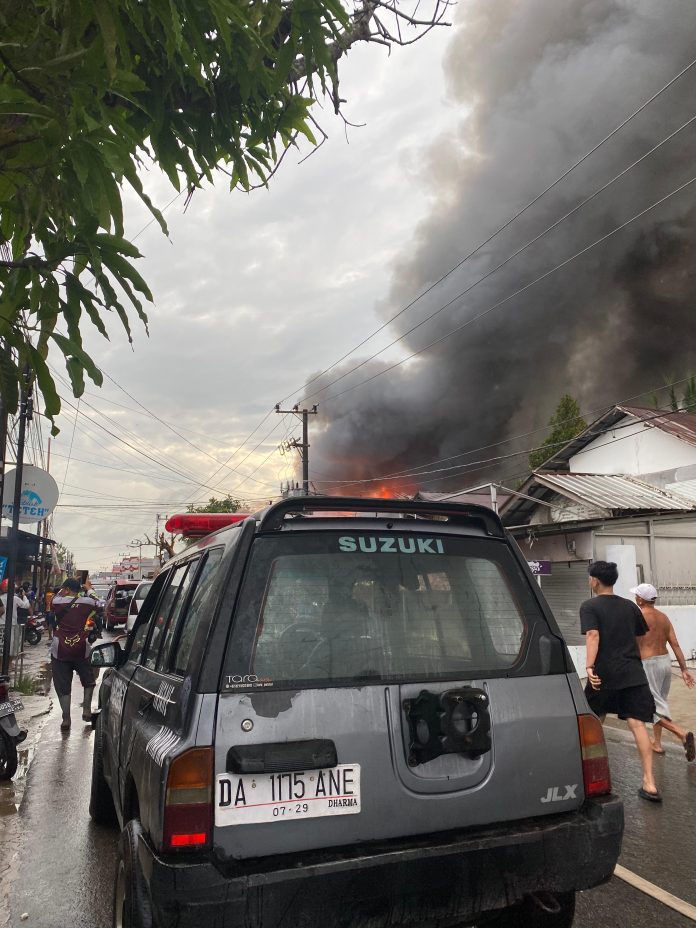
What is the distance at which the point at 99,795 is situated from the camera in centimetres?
521

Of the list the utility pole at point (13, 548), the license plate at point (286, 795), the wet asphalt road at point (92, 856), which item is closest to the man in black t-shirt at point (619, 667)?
the wet asphalt road at point (92, 856)

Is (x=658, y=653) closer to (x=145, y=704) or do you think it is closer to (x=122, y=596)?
(x=145, y=704)

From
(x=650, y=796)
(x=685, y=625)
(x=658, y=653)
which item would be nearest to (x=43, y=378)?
(x=650, y=796)

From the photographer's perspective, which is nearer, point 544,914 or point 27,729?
point 544,914

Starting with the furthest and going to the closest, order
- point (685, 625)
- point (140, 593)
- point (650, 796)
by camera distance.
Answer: point (140, 593)
point (685, 625)
point (650, 796)

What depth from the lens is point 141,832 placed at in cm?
249

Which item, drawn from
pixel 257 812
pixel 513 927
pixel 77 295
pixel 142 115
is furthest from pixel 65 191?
pixel 513 927

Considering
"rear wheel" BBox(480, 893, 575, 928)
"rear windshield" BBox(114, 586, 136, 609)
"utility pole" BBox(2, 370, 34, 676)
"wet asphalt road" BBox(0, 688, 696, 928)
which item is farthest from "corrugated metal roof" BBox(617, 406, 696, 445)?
"rear wheel" BBox(480, 893, 575, 928)

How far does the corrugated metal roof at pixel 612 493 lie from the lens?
56.7 ft

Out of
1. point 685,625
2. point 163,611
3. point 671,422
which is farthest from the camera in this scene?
point 671,422

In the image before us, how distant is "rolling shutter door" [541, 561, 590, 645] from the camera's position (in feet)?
56.1

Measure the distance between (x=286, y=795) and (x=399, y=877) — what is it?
46cm

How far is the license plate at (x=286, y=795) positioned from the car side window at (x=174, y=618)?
0.87 metres

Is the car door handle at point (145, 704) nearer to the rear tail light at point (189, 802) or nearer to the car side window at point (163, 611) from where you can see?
the car side window at point (163, 611)
